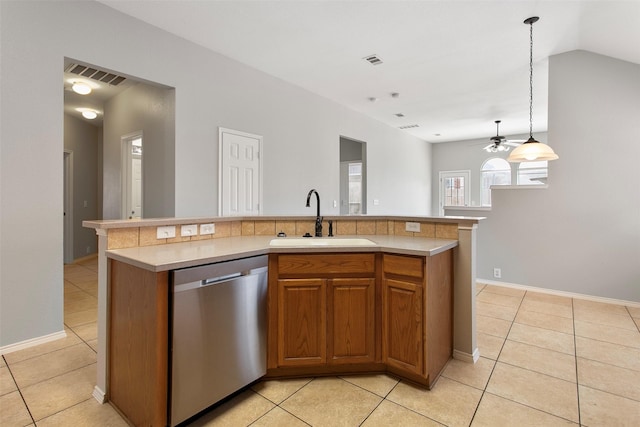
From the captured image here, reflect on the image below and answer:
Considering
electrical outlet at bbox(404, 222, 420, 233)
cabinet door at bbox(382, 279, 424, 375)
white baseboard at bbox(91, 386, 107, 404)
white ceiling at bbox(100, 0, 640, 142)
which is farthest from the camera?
white ceiling at bbox(100, 0, 640, 142)

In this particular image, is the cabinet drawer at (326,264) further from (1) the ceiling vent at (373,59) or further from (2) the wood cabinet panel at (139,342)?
(1) the ceiling vent at (373,59)

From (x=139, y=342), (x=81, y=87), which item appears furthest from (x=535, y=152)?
(x=81, y=87)


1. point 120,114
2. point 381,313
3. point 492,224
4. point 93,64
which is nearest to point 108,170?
point 120,114

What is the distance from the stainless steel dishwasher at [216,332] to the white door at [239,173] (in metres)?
2.34

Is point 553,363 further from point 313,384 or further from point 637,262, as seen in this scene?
point 637,262

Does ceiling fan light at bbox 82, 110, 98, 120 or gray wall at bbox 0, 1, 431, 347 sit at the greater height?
ceiling fan light at bbox 82, 110, 98, 120

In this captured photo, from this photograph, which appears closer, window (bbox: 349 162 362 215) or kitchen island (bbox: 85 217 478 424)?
kitchen island (bbox: 85 217 478 424)

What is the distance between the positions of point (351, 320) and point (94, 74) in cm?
449

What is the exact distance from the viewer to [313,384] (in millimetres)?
2004

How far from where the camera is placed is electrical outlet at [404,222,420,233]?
2.54 metres

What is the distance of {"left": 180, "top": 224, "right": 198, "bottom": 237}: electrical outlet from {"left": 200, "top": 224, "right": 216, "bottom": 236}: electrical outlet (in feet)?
0.16

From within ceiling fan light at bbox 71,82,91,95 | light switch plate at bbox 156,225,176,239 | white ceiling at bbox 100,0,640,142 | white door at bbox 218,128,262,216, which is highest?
white ceiling at bbox 100,0,640,142

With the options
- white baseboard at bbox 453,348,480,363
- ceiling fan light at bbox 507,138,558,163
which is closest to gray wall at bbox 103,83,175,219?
white baseboard at bbox 453,348,480,363

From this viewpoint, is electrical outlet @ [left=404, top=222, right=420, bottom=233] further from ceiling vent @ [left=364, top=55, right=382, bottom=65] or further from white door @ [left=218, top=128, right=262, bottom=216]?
ceiling vent @ [left=364, top=55, right=382, bottom=65]
